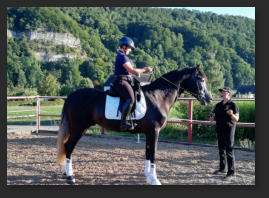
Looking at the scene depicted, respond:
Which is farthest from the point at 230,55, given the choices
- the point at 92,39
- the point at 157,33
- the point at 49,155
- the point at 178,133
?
the point at 49,155

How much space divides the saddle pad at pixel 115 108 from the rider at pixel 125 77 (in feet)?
0.61

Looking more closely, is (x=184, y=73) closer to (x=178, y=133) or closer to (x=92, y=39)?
(x=178, y=133)

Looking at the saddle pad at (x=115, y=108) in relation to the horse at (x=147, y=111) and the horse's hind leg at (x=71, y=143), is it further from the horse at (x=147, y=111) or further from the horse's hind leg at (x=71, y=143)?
the horse's hind leg at (x=71, y=143)

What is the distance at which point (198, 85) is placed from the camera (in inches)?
214

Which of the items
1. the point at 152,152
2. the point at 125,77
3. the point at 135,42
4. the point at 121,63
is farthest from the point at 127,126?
the point at 135,42

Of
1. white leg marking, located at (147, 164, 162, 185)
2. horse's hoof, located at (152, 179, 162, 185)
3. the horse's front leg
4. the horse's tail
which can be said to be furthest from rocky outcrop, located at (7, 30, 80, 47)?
horse's hoof, located at (152, 179, 162, 185)

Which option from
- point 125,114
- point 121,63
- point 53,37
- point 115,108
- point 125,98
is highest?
point 53,37

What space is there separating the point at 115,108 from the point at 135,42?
2767 inches

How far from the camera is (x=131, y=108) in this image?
4.98 m

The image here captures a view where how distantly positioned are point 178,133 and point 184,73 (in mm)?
6248

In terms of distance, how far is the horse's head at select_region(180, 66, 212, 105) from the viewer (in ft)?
17.8

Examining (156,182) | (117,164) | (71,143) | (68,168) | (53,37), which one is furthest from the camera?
(53,37)

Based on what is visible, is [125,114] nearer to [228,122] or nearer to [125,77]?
[125,77]

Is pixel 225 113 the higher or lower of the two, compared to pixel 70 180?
higher
